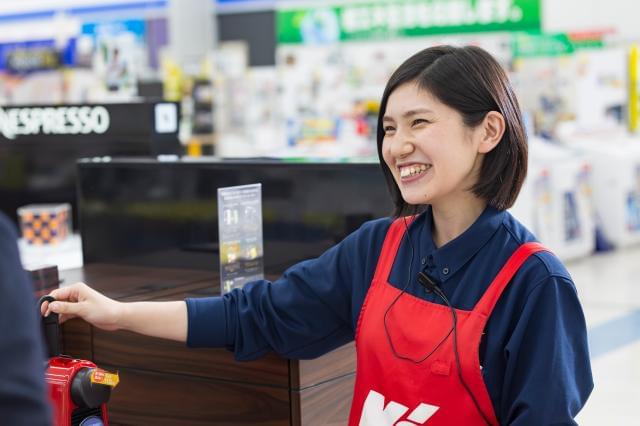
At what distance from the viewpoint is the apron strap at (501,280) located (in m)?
1.76

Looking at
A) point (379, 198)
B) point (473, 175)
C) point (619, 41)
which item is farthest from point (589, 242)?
point (473, 175)

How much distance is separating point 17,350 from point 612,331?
5.32 meters

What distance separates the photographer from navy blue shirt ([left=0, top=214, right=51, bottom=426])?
0.97 metres

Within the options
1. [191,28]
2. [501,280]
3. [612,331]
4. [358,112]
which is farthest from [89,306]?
[191,28]

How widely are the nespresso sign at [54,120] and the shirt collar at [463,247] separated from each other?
7.83ft

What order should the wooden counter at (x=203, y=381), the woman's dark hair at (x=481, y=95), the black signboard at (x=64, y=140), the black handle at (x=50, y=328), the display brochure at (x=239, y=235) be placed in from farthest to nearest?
the black signboard at (x=64, y=140), the display brochure at (x=239, y=235), the wooden counter at (x=203, y=381), the black handle at (x=50, y=328), the woman's dark hair at (x=481, y=95)

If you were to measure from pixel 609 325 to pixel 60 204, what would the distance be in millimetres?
3361

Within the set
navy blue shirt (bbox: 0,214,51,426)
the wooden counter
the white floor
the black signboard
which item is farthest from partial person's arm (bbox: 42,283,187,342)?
the white floor

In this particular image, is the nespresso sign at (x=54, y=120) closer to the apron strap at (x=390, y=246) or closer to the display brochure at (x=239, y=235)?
the display brochure at (x=239, y=235)

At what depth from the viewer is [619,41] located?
11.3 metres

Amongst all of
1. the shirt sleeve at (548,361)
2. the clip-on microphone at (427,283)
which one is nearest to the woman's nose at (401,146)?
the clip-on microphone at (427,283)

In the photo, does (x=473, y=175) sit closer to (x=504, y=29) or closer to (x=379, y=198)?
(x=379, y=198)

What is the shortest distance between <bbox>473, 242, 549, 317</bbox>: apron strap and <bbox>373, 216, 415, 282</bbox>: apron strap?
9.7 inches

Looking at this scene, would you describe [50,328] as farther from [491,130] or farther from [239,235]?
[491,130]
